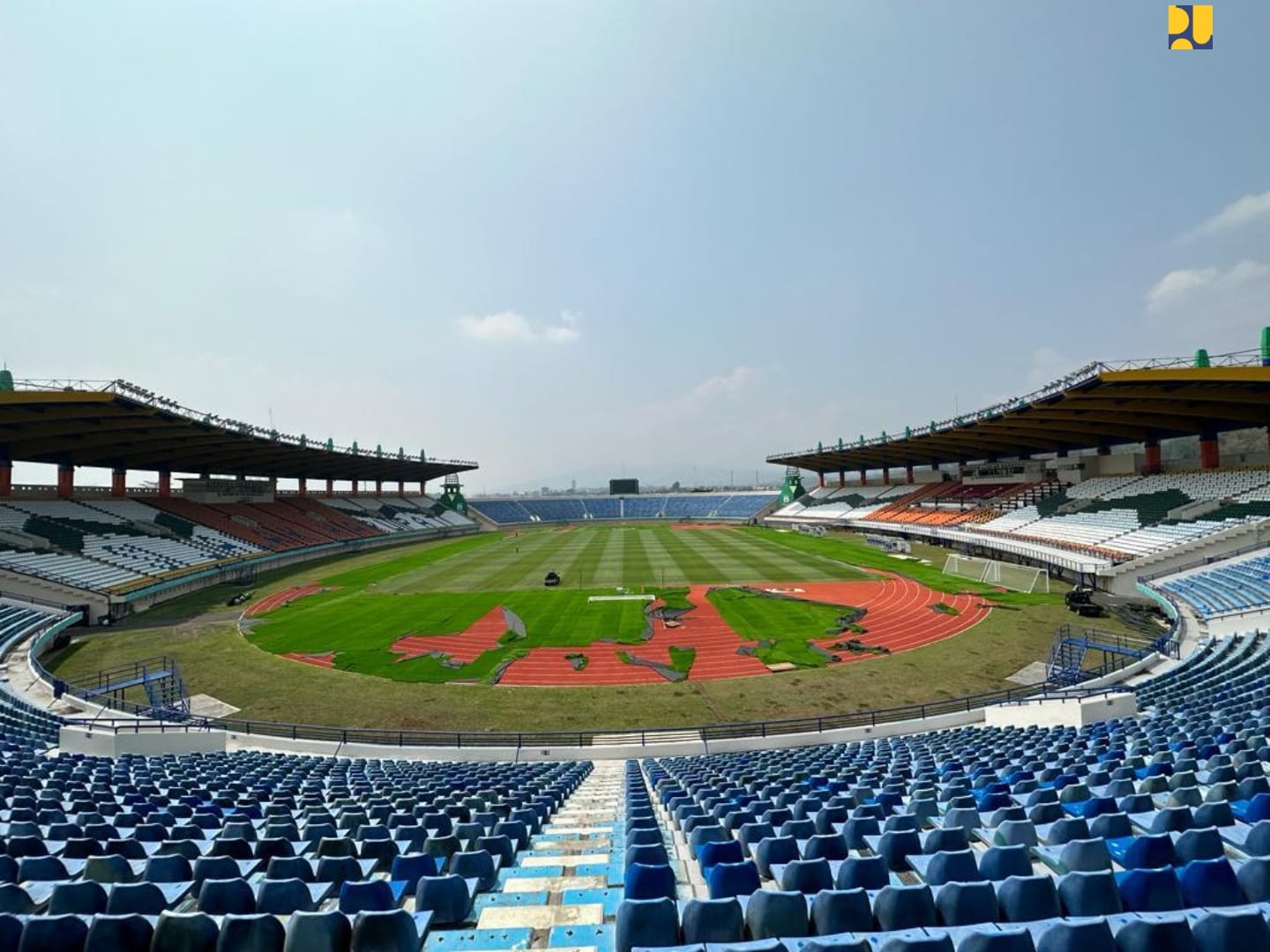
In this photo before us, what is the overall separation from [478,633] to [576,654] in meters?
6.09

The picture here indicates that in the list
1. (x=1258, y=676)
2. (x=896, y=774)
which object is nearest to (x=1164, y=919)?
(x=896, y=774)

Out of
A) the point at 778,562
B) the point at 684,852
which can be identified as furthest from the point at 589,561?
the point at 684,852

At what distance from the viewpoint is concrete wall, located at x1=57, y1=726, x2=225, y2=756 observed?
14.4 m

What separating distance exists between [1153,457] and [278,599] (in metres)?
64.8

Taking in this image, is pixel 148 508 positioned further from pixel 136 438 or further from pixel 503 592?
pixel 503 592

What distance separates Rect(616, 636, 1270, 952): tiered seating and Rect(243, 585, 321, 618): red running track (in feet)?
105

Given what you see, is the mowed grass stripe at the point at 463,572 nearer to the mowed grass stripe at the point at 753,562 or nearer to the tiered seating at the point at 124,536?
the tiered seating at the point at 124,536

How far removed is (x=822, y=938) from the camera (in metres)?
3.29

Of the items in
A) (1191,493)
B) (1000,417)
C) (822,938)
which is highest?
(1000,417)

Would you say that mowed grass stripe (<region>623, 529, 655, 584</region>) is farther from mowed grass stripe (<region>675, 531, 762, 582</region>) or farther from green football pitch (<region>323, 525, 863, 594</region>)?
mowed grass stripe (<region>675, 531, 762, 582</region>)

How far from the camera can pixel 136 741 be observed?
1465cm

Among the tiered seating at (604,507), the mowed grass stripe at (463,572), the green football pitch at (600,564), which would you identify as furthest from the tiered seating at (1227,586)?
the tiered seating at (604,507)

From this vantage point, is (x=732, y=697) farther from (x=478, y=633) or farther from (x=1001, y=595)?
(x=1001, y=595)

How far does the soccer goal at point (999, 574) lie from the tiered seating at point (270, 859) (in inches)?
1381
